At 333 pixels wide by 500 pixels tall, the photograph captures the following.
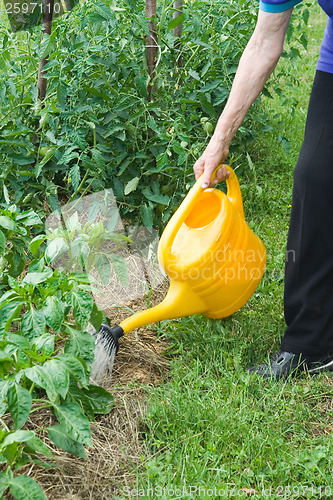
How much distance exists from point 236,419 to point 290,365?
36 centimetres

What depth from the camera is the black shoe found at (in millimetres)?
2105

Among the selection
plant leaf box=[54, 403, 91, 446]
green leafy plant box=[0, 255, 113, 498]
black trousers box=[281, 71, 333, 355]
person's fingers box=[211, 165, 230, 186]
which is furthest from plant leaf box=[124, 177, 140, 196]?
plant leaf box=[54, 403, 91, 446]

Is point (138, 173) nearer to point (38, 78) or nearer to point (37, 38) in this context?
point (38, 78)

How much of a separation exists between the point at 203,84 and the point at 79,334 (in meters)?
1.49

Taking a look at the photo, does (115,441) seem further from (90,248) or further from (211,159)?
(211,159)

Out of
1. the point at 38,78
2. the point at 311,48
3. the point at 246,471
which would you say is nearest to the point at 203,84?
the point at 38,78

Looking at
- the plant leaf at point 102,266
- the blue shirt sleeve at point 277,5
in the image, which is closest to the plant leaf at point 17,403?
the plant leaf at point 102,266

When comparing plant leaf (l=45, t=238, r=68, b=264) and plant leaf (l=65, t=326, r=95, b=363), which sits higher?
plant leaf (l=45, t=238, r=68, b=264)

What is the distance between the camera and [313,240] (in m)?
2.01

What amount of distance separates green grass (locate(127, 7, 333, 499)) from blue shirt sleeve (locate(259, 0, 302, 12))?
1037 mm

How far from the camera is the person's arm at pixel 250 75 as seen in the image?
1.82 metres

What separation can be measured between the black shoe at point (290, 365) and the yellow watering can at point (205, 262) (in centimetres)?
21

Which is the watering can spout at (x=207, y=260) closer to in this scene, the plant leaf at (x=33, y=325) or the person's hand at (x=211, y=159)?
the person's hand at (x=211, y=159)

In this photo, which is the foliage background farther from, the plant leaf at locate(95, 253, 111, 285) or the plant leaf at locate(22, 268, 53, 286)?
the plant leaf at locate(22, 268, 53, 286)
